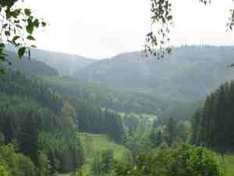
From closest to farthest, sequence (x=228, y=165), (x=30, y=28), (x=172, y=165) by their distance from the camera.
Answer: (x=30, y=28) < (x=172, y=165) < (x=228, y=165)

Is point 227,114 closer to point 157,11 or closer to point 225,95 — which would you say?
point 225,95

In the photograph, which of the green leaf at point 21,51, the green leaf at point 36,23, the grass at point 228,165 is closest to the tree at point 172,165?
the grass at point 228,165

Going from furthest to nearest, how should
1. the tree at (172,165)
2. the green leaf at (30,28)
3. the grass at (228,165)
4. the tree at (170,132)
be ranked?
the tree at (170,132) → the grass at (228,165) → the tree at (172,165) → the green leaf at (30,28)

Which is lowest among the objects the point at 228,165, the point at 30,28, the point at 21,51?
the point at 228,165

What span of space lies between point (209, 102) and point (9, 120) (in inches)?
1714

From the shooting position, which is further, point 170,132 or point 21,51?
point 170,132

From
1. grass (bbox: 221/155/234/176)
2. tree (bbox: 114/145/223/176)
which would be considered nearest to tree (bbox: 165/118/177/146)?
grass (bbox: 221/155/234/176)

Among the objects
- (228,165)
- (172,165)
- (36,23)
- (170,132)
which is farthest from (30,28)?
(170,132)

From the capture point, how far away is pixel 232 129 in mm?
116750

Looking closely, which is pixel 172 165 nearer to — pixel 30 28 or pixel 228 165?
pixel 228 165

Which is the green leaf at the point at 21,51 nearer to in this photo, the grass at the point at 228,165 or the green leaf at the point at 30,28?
the green leaf at the point at 30,28

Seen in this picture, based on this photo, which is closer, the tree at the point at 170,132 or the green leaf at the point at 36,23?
the green leaf at the point at 36,23

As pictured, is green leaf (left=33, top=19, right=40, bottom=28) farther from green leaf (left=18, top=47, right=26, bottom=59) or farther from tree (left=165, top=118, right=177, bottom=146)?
tree (left=165, top=118, right=177, bottom=146)

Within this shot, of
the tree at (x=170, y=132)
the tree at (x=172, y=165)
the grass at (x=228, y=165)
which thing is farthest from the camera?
the tree at (x=170, y=132)
